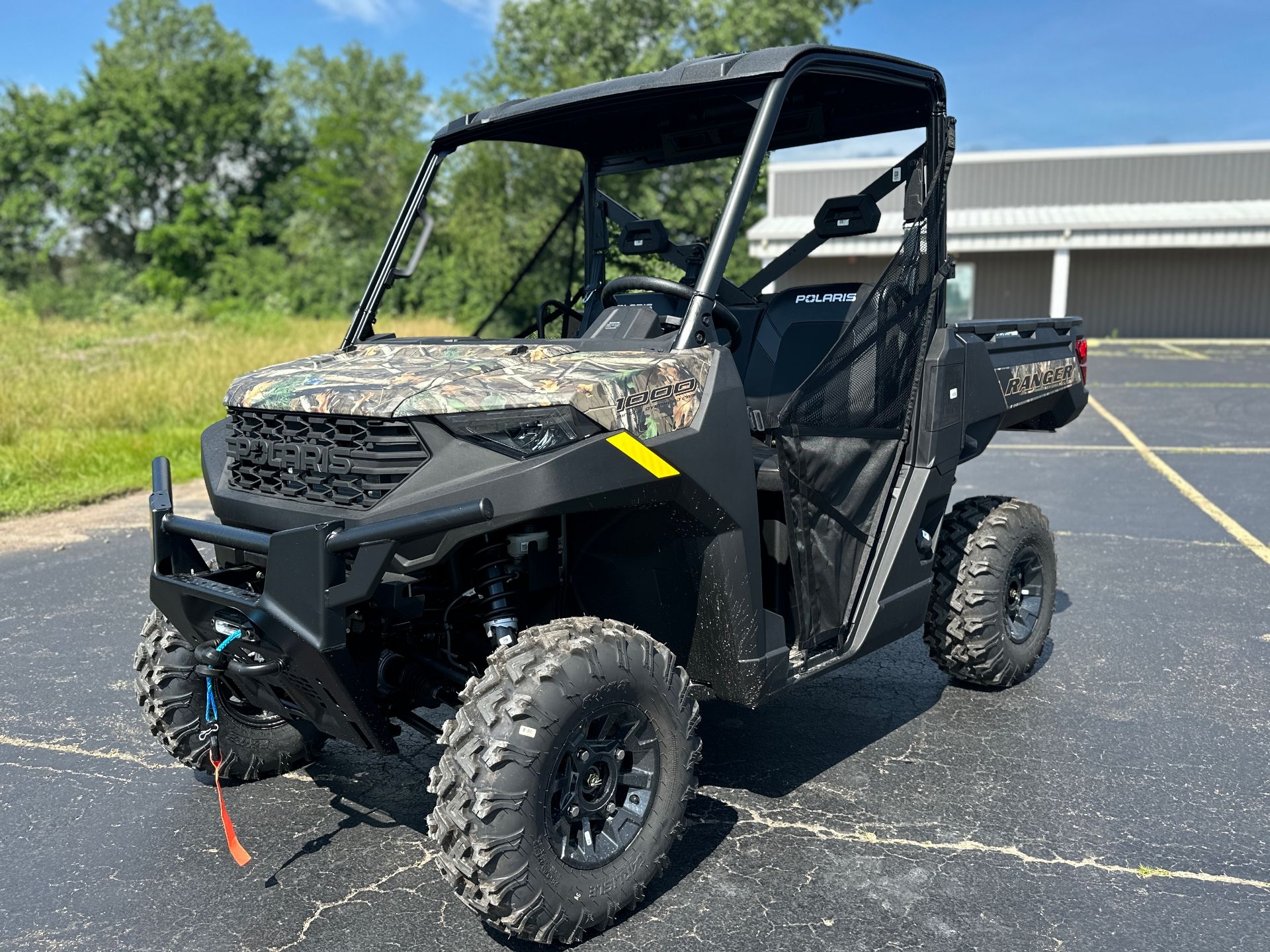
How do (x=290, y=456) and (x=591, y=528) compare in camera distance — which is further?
(x=591, y=528)

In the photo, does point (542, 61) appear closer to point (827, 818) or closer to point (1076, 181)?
point (1076, 181)

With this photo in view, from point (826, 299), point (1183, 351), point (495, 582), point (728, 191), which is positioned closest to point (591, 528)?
point (495, 582)

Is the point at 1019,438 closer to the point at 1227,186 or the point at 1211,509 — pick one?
the point at 1211,509

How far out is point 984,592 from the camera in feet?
14.2

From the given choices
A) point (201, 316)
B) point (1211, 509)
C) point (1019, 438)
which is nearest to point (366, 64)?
point (201, 316)

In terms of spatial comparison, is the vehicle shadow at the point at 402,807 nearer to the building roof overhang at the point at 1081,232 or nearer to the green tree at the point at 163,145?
the building roof overhang at the point at 1081,232

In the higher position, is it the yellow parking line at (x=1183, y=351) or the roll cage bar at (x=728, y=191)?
the roll cage bar at (x=728, y=191)

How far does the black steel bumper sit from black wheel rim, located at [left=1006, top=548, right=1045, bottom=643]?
2.88 m

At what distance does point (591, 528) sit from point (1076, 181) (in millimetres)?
35082

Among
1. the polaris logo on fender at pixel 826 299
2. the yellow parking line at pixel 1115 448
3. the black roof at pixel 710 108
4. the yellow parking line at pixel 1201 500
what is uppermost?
the black roof at pixel 710 108

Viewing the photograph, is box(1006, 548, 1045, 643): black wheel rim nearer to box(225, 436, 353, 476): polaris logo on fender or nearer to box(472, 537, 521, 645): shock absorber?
box(472, 537, 521, 645): shock absorber

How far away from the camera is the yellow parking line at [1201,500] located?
23.0 feet

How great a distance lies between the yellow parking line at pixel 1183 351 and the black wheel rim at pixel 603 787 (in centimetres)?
2544

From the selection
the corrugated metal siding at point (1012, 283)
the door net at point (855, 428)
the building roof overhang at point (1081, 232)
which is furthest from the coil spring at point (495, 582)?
the corrugated metal siding at point (1012, 283)
